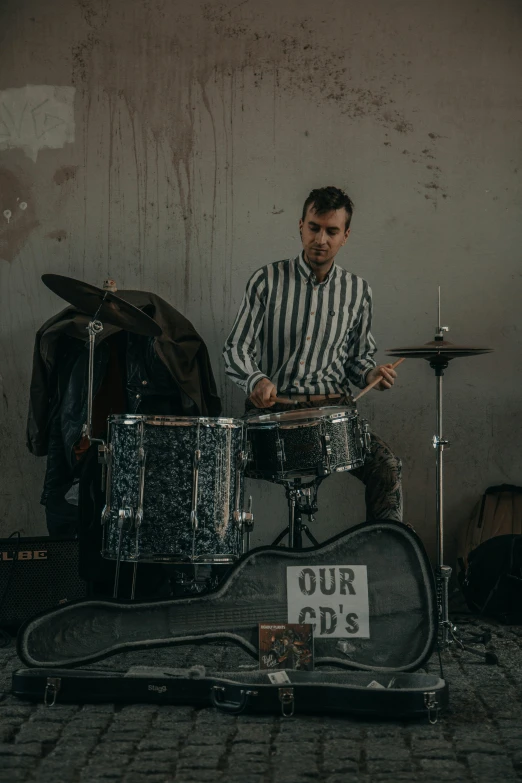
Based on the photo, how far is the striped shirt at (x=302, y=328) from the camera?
4.69 m

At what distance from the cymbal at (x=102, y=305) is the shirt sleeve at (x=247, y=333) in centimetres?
51

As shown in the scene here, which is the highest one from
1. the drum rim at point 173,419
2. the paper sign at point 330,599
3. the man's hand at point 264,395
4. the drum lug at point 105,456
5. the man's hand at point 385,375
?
the man's hand at point 385,375

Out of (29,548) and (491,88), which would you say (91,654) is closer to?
(29,548)

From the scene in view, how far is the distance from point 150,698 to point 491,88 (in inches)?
150

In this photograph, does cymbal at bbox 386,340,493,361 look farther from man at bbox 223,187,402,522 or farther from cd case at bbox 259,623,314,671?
cd case at bbox 259,623,314,671

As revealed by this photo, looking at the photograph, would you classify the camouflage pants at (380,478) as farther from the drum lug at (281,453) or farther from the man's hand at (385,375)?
the drum lug at (281,453)

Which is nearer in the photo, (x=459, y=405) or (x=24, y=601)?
(x=24, y=601)

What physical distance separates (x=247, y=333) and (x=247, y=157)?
3.73 ft

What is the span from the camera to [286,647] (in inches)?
128

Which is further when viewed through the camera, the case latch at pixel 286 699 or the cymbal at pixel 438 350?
the cymbal at pixel 438 350

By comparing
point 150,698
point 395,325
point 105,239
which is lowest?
point 150,698

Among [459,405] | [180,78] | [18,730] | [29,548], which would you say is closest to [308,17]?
[180,78]

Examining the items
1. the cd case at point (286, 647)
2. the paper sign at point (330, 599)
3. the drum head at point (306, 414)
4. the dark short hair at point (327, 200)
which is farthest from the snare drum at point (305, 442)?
the dark short hair at point (327, 200)

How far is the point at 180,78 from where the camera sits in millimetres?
5168
